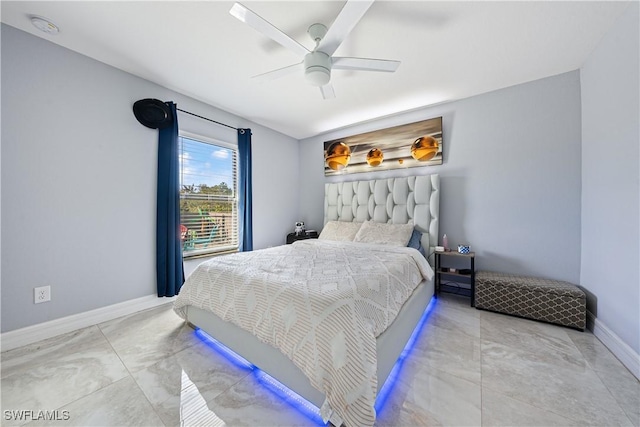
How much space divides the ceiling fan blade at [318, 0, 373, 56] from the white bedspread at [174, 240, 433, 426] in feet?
5.48

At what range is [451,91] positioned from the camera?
2740 mm

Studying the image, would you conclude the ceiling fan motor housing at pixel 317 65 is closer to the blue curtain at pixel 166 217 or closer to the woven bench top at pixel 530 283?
the blue curtain at pixel 166 217

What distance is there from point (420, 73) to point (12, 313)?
430 centimetres

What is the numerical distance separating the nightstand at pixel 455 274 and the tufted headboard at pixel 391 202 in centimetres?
15

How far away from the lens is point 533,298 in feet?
7.13

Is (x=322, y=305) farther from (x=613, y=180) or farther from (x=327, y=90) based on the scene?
(x=613, y=180)

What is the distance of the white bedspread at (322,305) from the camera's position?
103 centimetres

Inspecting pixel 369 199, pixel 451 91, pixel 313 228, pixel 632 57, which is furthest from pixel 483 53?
pixel 313 228

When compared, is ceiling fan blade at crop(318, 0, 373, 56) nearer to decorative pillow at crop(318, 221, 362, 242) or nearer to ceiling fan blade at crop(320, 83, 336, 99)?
ceiling fan blade at crop(320, 83, 336, 99)

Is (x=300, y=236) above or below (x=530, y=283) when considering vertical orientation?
above

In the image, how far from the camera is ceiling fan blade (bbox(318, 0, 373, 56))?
130cm

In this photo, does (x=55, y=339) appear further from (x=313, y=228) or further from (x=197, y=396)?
(x=313, y=228)

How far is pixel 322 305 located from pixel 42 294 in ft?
8.38

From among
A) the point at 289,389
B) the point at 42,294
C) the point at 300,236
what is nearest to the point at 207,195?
the point at 300,236
